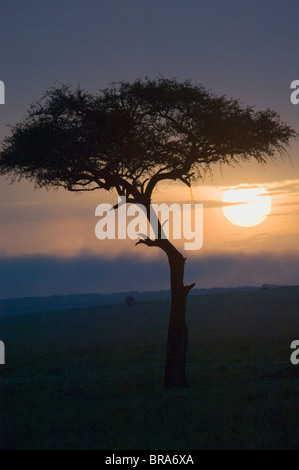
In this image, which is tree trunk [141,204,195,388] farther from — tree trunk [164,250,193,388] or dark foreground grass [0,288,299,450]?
dark foreground grass [0,288,299,450]

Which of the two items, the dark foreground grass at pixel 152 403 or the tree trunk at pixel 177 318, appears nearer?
the dark foreground grass at pixel 152 403

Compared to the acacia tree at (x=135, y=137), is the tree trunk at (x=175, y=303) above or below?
below

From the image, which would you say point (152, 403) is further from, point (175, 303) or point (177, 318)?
point (175, 303)

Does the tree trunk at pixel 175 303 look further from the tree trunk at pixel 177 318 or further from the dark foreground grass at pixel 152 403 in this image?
the dark foreground grass at pixel 152 403

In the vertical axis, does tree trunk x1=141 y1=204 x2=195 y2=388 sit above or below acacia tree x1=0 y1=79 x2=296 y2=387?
below


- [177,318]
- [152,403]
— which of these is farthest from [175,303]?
[152,403]

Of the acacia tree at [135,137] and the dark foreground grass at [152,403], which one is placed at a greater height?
the acacia tree at [135,137]

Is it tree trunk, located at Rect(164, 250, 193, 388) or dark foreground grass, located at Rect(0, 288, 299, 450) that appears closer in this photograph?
dark foreground grass, located at Rect(0, 288, 299, 450)

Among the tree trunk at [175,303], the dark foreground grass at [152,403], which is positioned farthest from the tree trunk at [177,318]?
the dark foreground grass at [152,403]

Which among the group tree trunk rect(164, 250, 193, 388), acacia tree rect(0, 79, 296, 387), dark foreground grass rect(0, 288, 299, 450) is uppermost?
acacia tree rect(0, 79, 296, 387)

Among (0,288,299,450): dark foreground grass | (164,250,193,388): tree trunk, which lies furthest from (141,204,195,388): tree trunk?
(0,288,299,450): dark foreground grass

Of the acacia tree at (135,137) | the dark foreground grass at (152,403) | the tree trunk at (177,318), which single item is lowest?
the dark foreground grass at (152,403)
